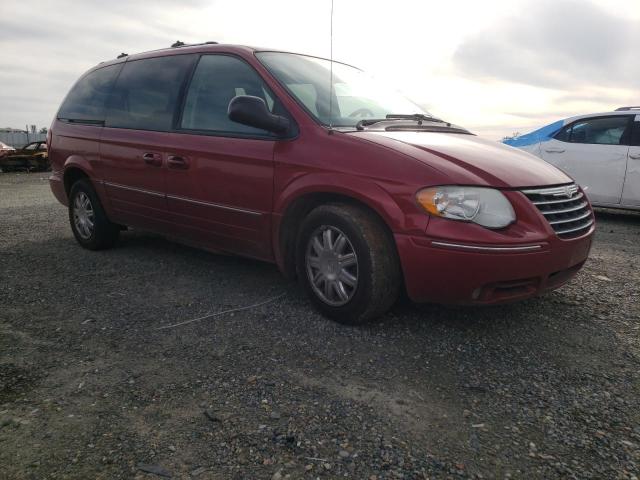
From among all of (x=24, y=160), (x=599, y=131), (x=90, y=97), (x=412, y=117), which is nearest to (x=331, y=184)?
(x=412, y=117)

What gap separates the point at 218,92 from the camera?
151 inches

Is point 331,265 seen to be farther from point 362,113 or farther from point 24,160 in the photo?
point 24,160

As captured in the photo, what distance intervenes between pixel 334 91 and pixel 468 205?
148 centimetres

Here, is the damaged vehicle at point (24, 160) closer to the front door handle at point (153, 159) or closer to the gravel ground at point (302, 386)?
the front door handle at point (153, 159)

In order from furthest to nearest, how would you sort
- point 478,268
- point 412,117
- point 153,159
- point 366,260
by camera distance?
point 153,159 < point 412,117 < point 366,260 < point 478,268

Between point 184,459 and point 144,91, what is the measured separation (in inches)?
132

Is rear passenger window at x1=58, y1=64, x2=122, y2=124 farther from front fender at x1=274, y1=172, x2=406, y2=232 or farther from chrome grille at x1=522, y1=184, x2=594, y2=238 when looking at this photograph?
chrome grille at x1=522, y1=184, x2=594, y2=238

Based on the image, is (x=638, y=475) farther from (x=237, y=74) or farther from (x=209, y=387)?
(x=237, y=74)

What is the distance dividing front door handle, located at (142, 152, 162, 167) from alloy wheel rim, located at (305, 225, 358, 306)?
5.12 feet

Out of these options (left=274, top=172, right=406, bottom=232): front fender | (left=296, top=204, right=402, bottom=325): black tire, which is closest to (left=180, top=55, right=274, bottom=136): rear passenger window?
(left=274, top=172, right=406, bottom=232): front fender

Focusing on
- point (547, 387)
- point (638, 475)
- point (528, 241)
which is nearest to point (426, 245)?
point (528, 241)

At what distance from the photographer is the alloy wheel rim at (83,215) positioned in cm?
506

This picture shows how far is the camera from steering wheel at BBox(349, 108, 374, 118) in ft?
11.8

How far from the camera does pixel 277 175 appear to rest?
3.33 metres
